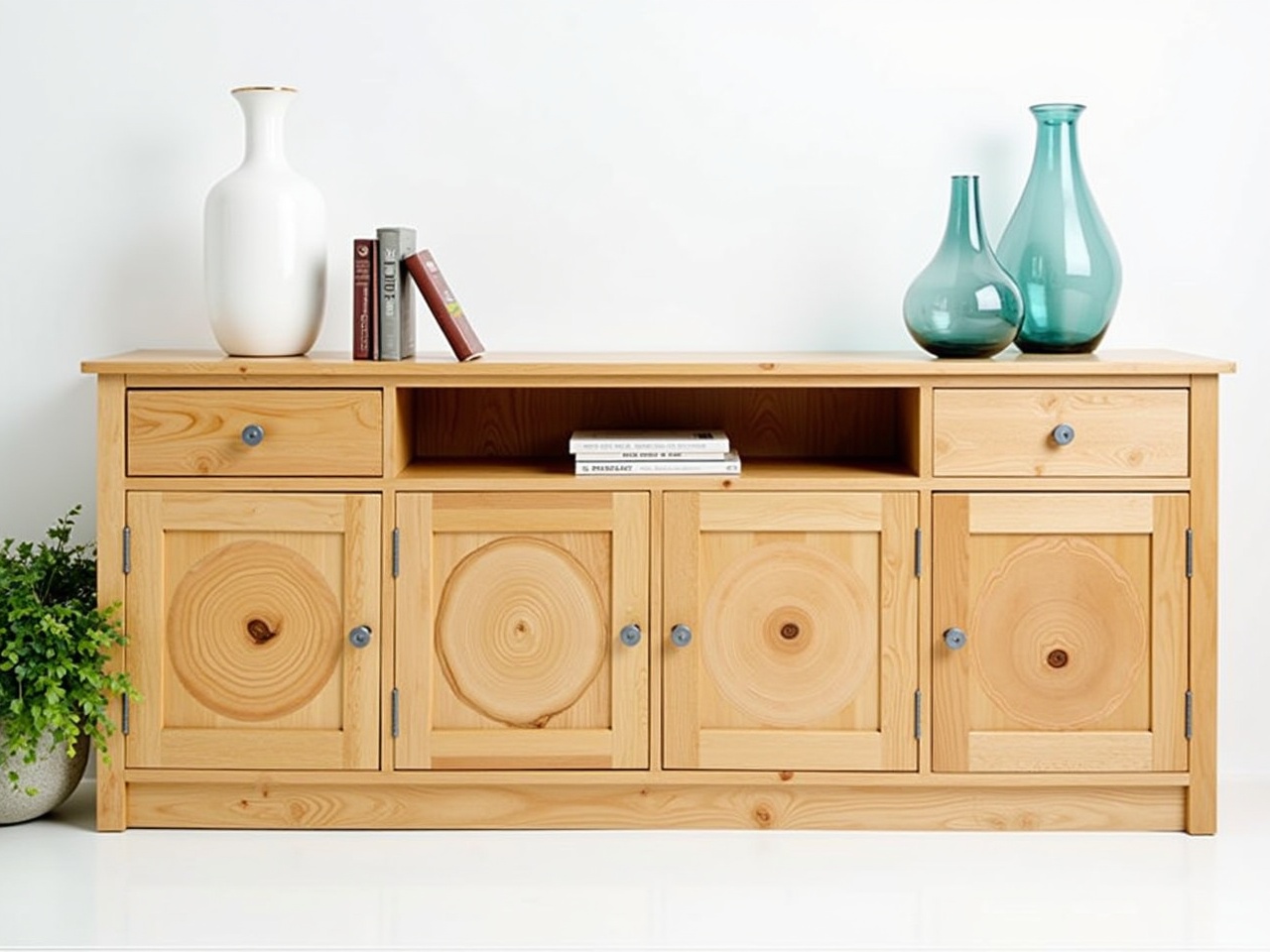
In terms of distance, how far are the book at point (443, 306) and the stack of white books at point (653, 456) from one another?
0.24 meters

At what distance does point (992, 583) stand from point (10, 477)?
5.94 ft

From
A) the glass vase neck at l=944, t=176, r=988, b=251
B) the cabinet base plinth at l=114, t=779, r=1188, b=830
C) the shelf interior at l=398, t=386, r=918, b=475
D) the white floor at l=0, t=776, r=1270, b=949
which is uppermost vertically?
the glass vase neck at l=944, t=176, r=988, b=251

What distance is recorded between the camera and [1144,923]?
2.33m

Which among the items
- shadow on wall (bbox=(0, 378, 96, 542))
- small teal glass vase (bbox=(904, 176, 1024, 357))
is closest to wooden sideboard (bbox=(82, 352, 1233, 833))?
small teal glass vase (bbox=(904, 176, 1024, 357))

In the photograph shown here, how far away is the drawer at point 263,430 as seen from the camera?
2.71 m

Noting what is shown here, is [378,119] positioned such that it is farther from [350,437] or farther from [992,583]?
[992,583]

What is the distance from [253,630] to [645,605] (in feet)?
2.09

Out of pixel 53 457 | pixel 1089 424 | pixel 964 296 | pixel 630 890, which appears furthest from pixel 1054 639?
pixel 53 457

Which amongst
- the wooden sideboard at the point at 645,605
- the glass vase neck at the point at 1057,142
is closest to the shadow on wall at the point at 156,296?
the wooden sideboard at the point at 645,605

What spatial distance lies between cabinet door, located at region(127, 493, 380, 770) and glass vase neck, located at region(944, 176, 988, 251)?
1.07 m

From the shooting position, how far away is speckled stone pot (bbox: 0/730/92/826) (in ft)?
9.00

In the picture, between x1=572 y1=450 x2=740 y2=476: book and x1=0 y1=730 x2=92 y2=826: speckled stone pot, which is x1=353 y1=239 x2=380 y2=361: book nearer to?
x1=572 y1=450 x2=740 y2=476: book

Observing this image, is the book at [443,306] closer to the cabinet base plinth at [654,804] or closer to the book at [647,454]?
the book at [647,454]

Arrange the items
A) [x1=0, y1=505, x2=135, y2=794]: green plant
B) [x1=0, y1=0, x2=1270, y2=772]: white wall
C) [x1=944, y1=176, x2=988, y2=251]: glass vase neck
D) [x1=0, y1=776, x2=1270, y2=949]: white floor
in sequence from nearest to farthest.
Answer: [x1=0, y1=776, x2=1270, y2=949]: white floor, [x1=0, y1=505, x2=135, y2=794]: green plant, [x1=944, y1=176, x2=988, y2=251]: glass vase neck, [x1=0, y1=0, x2=1270, y2=772]: white wall
